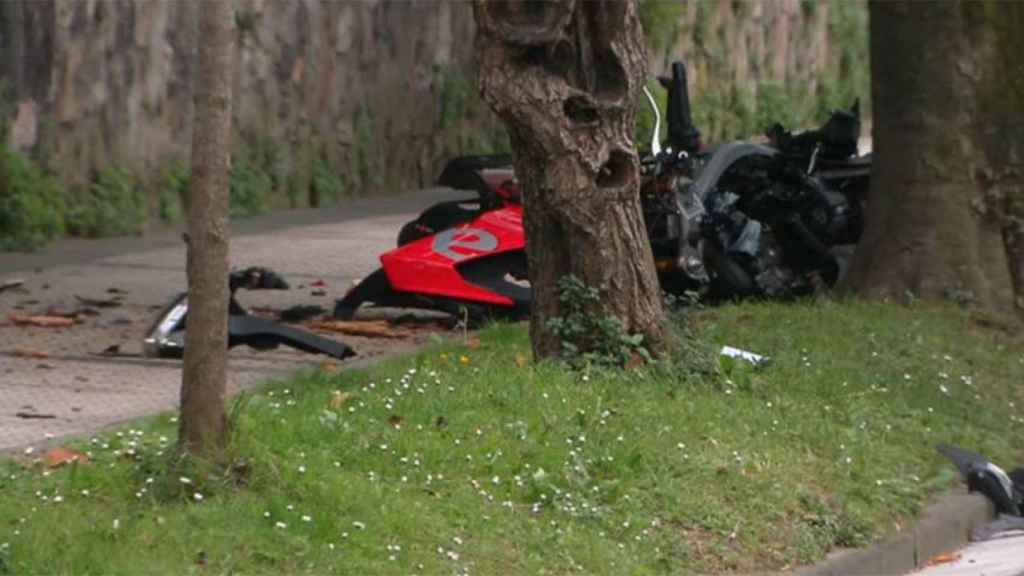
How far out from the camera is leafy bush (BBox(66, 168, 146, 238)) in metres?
16.0

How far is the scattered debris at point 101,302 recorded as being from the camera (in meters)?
13.0

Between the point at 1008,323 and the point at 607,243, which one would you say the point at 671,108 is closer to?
the point at 1008,323

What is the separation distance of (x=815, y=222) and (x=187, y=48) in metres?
5.84

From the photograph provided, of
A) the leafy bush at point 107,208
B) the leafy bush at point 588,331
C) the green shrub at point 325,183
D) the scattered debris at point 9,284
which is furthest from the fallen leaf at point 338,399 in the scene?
the green shrub at point 325,183

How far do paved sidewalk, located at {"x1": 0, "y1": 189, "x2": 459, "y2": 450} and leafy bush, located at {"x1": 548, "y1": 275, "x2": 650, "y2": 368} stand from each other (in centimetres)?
157

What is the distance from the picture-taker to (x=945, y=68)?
1273 centimetres

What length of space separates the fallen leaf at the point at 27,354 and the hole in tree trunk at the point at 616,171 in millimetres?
3087

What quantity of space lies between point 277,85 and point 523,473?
34.8ft

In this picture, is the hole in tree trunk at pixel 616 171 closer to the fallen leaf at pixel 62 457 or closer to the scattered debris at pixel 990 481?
the scattered debris at pixel 990 481

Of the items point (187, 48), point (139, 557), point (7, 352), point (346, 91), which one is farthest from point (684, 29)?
point (139, 557)

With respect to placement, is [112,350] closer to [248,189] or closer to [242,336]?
[242,336]

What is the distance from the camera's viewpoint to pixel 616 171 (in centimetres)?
1020

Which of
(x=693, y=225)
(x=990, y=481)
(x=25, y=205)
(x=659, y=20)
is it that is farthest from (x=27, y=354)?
(x=659, y=20)

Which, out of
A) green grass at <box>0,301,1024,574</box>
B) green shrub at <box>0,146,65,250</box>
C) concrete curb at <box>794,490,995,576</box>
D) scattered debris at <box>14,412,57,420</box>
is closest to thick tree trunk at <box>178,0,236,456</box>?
green grass at <box>0,301,1024,574</box>
